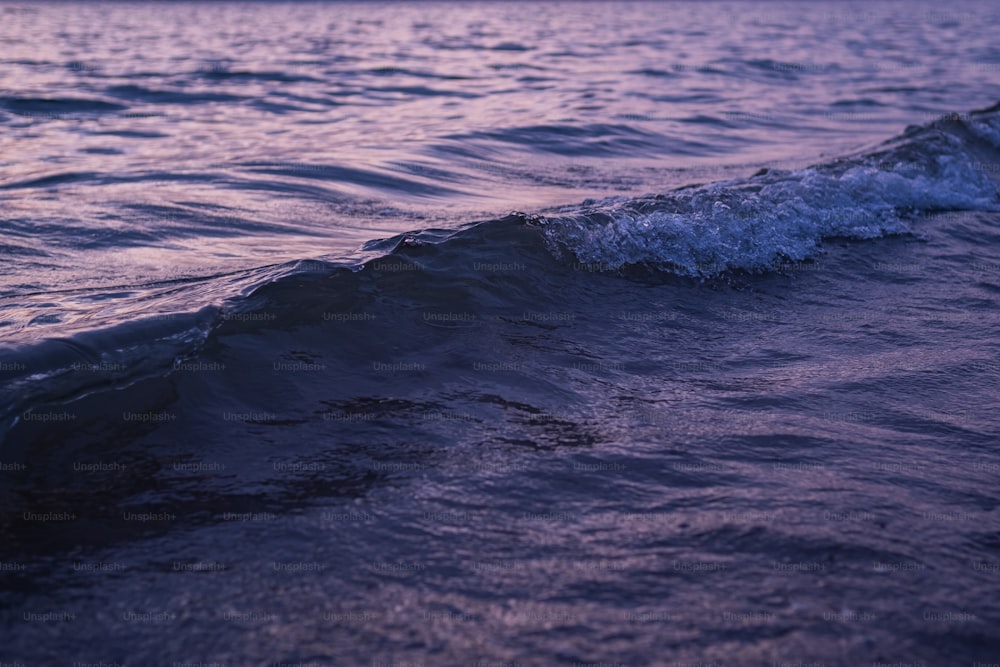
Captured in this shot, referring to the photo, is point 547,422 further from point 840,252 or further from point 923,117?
point 923,117

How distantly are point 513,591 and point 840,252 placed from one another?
4967 millimetres

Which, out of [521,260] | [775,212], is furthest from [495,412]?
[775,212]

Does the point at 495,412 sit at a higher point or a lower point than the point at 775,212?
lower

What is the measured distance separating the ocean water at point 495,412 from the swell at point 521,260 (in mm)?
→ 23

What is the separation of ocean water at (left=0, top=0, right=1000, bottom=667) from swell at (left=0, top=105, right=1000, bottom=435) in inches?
0.9

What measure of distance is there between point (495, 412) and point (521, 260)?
1989mm

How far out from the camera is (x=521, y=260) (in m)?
5.71

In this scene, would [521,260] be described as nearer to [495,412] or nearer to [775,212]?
[495,412]

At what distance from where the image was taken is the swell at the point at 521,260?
410cm

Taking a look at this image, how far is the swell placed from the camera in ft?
13.4

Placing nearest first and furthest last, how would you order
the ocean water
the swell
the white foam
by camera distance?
1. the ocean water
2. the swell
3. the white foam

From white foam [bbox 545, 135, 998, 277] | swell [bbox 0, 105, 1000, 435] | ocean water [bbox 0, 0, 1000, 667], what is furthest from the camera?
white foam [bbox 545, 135, 998, 277]

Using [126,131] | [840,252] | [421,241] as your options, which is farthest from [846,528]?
[126,131]

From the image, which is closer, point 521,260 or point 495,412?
point 495,412
